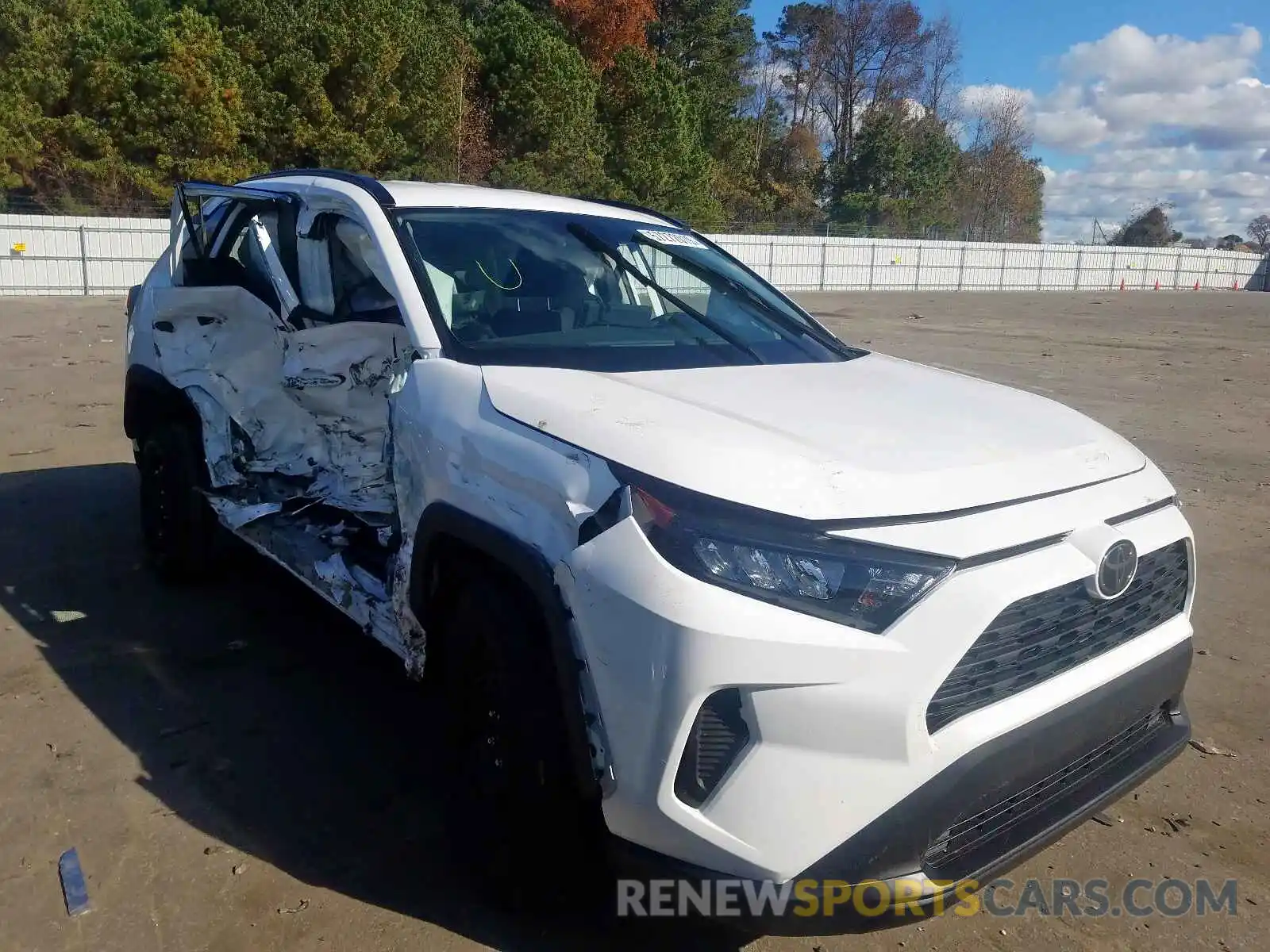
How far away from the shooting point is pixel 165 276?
5.10m

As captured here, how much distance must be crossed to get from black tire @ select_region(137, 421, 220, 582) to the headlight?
323cm

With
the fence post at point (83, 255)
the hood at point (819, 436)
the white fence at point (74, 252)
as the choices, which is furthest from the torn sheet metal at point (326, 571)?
the fence post at point (83, 255)

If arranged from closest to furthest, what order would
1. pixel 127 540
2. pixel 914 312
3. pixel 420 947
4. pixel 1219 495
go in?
1. pixel 420 947
2. pixel 127 540
3. pixel 1219 495
4. pixel 914 312

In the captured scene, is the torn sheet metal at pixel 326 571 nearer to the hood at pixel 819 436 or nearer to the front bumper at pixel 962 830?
the hood at pixel 819 436

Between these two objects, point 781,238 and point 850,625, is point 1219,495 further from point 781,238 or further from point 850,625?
point 781,238

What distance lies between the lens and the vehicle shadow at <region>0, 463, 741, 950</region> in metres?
2.87

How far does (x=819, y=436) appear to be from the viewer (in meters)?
2.47

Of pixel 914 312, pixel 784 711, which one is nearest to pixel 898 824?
pixel 784 711

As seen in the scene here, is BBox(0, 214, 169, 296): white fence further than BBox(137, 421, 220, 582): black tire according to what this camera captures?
Yes

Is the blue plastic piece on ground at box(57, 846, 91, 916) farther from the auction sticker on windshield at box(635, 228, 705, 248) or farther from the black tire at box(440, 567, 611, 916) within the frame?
the auction sticker on windshield at box(635, 228, 705, 248)

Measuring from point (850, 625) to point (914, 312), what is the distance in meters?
26.0

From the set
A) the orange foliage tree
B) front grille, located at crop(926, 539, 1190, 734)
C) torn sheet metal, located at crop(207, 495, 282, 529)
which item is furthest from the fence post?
front grille, located at crop(926, 539, 1190, 734)

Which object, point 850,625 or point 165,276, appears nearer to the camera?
point 850,625

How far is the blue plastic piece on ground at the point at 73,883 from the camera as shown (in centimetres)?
276
